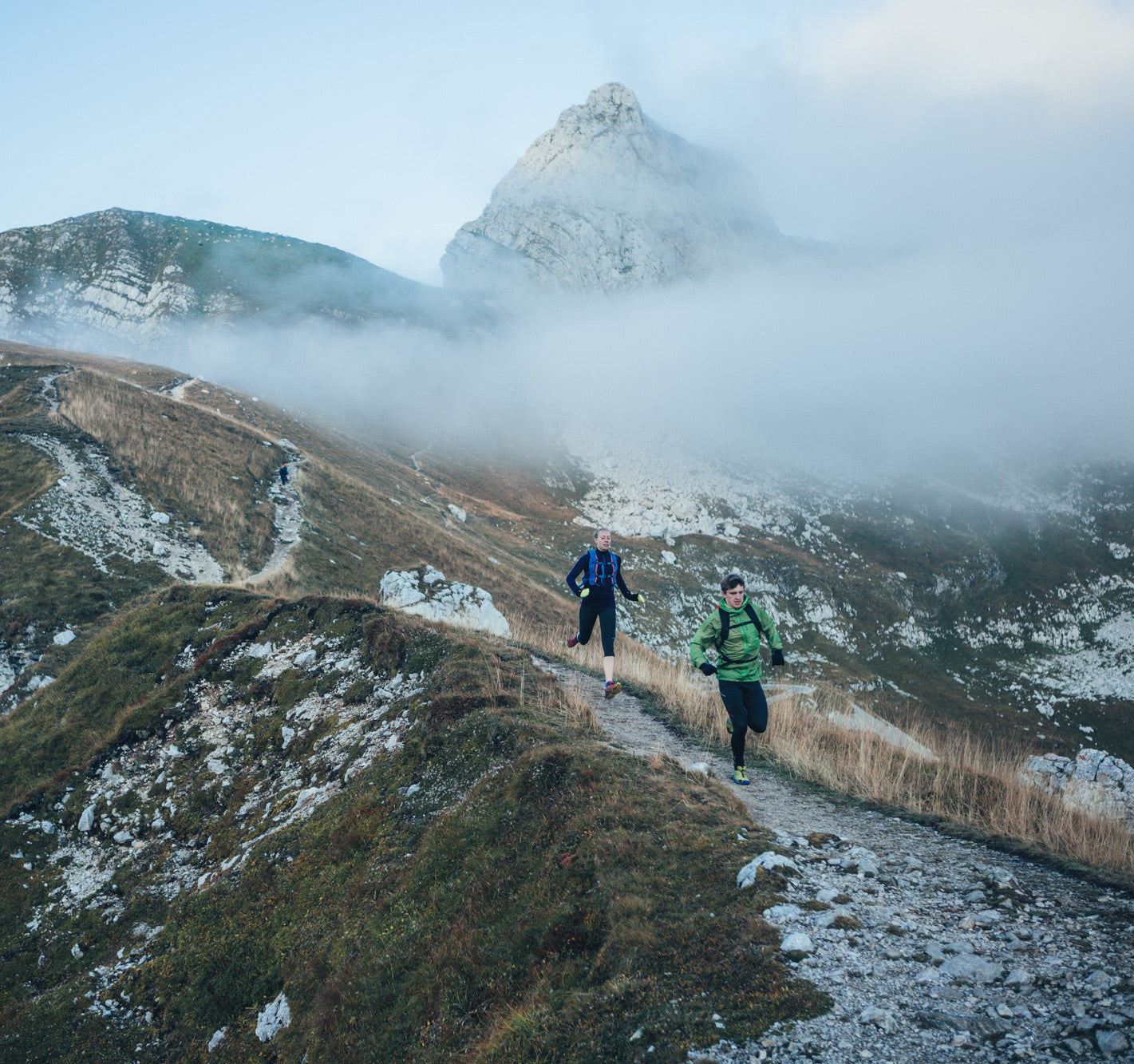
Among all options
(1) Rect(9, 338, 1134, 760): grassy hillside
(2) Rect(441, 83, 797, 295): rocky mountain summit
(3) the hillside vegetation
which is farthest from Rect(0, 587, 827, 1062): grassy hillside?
(2) Rect(441, 83, 797, 295): rocky mountain summit

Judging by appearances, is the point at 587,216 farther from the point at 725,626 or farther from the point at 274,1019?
the point at 274,1019

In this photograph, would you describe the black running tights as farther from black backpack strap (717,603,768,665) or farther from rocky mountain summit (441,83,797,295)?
rocky mountain summit (441,83,797,295)

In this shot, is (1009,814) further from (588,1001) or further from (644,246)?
(644,246)

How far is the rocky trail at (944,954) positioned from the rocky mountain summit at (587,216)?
153761 mm

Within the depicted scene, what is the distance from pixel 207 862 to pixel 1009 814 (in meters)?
12.6

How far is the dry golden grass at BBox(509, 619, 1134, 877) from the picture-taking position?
7.16 metres

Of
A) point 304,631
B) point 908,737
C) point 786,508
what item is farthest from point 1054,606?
point 304,631

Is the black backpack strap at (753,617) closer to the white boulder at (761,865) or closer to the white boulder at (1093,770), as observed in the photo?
the white boulder at (761,865)

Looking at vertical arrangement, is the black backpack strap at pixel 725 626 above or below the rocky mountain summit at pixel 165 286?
below

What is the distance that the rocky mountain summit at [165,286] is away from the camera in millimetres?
123438

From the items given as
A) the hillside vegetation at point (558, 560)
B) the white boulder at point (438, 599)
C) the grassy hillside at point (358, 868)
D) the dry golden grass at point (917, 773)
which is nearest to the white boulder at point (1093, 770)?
the hillside vegetation at point (558, 560)

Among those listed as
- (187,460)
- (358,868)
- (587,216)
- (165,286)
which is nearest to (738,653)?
(358,868)

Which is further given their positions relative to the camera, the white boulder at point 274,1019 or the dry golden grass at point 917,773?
the white boulder at point 274,1019

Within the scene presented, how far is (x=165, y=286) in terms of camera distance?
5207 inches
